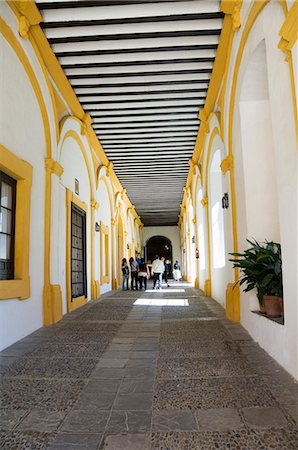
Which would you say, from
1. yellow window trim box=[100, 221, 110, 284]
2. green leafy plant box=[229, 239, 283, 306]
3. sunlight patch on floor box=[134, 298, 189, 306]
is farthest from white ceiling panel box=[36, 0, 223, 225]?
sunlight patch on floor box=[134, 298, 189, 306]

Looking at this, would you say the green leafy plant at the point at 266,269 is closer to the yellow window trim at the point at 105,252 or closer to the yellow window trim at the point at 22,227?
the yellow window trim at the point at 22,227

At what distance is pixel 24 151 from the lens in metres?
4.77

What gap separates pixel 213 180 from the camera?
8.06 metres

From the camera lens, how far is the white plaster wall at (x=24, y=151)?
165 inches

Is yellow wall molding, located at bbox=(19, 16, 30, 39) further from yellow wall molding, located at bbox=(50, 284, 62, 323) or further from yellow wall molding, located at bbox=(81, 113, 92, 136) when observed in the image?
yellow wall molding, located at bbox=(50, 284, 62, 323)

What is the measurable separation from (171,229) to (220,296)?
759 inches

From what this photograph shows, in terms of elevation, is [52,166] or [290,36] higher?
[290,36]

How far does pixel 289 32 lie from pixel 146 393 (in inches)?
115

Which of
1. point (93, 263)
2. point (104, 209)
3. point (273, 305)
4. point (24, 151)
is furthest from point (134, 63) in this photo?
point (104, 209)

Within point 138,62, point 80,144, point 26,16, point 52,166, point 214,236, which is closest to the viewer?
point 26,16

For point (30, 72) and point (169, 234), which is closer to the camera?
point (30, 72)

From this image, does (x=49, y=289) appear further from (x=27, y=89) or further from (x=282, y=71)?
(x=282, y=71)

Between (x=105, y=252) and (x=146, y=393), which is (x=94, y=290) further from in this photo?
(x=146, y=393)

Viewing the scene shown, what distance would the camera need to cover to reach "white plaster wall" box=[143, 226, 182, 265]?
26305 millimetres
